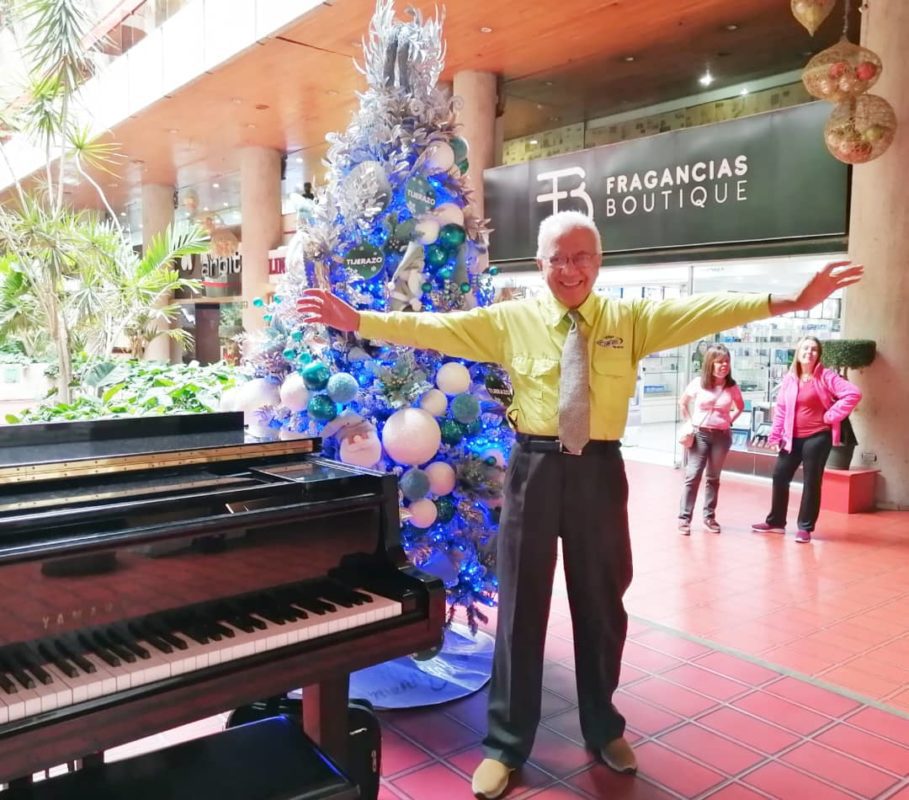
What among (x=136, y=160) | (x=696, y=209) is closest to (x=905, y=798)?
(x=696, y=209)

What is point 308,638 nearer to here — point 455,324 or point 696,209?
point 455,324

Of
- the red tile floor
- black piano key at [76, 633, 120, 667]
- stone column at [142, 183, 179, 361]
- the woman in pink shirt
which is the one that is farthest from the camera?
stone column at [142, 183, 179, 361]

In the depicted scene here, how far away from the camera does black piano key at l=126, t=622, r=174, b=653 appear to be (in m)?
1.60

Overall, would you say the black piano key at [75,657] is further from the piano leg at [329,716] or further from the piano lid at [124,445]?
the piano leg at [329,716]

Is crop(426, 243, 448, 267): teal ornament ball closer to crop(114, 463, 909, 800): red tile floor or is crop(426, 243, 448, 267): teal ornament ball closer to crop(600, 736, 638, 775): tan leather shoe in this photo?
crop(114, 463, 909, 800): red tile floor

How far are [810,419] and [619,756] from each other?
13.2 ft

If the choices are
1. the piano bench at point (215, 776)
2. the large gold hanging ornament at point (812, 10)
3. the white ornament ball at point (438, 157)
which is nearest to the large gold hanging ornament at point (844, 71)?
the large gold hanging ornament at point (812, 10)

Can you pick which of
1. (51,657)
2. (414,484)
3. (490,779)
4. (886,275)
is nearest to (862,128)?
(886,275)

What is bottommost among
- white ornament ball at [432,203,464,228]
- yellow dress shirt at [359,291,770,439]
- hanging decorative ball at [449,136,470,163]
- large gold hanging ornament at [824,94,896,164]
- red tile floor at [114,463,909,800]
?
red tile floor at [114,463,909,800]

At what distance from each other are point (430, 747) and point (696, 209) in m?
6.75

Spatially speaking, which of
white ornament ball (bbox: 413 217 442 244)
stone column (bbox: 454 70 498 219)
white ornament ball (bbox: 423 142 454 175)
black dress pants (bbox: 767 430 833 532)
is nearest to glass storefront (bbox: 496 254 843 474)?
stone column (bbox: 454 70 498 219)

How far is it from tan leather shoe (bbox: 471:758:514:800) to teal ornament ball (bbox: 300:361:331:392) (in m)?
1.43

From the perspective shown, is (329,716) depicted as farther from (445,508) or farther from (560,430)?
(445,508)

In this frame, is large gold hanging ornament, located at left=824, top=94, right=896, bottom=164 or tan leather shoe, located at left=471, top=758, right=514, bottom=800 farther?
large gold hanging ornament, located at left=824, top=94, right=896, bottom=164
